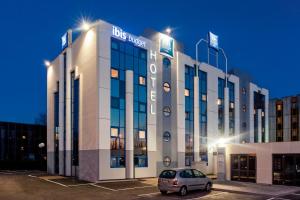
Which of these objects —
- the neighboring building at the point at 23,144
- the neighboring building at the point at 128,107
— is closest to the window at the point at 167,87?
the neighboring building at the point at 128,107

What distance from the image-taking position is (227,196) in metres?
18.7

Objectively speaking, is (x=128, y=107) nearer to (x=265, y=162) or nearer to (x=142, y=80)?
(x=142, y=80)

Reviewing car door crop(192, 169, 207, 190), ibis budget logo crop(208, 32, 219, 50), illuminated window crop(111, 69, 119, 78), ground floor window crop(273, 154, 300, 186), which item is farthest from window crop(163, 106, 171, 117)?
car door crop(192, 169, 207, 190)

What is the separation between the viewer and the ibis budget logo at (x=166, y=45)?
33.5 m

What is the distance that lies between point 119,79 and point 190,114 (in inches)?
416

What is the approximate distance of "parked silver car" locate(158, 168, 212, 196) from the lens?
61.8 ft

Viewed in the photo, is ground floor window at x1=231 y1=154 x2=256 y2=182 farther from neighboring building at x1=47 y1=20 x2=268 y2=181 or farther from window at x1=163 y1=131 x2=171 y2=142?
window at x1=163 y1=131 x2=171 y2=142

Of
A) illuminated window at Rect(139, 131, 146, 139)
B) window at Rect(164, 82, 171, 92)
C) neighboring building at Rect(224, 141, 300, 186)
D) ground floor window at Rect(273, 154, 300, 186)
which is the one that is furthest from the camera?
window at Rect(164, 82, 171, 92)

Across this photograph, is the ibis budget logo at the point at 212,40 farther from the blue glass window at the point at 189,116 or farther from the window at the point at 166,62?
the window at the point at 166,62

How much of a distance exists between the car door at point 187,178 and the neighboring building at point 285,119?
58431 mm

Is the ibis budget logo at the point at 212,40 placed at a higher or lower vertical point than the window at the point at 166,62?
higher

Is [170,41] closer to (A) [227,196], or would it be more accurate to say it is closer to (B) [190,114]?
(B) [190,114]

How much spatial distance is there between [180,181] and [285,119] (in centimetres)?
6161

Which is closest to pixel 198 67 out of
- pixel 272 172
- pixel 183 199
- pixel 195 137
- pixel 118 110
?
pixel 195 137
